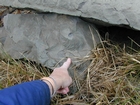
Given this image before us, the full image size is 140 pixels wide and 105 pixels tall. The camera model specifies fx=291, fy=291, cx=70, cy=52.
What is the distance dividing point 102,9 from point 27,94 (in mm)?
590

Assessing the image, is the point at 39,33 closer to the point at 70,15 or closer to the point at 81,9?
the point at 70,15

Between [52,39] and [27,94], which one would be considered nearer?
[27,94]

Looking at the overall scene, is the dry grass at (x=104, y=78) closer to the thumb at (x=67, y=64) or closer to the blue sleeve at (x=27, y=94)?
the thumb at (x=67, y=64)

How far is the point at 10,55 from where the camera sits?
180cm

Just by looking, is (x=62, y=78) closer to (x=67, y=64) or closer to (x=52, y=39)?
(x=67, y=64)

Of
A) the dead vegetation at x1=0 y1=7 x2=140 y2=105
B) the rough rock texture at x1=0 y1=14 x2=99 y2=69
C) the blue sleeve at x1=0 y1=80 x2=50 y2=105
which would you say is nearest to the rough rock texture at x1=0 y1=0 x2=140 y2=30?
the rough rock texture at x1=0 y1=14 x2=99 y2=69

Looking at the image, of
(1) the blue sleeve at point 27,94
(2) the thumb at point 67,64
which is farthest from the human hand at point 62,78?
(1) the blue sleeve at point 27,94

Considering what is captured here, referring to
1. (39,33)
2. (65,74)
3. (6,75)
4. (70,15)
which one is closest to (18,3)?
(39,33)

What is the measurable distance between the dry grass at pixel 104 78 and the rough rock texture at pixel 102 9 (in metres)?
0.23

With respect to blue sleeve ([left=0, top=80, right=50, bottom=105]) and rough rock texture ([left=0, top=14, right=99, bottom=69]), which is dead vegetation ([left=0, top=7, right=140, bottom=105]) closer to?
rough rock texture ([left=0, top=14, right=99, bottom=69])

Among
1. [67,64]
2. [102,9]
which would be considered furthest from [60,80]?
[102,9]

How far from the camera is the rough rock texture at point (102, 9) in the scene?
1.38 meters

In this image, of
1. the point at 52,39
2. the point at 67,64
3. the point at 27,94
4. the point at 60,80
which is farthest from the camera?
the point at 52,39

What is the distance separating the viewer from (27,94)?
111cm
